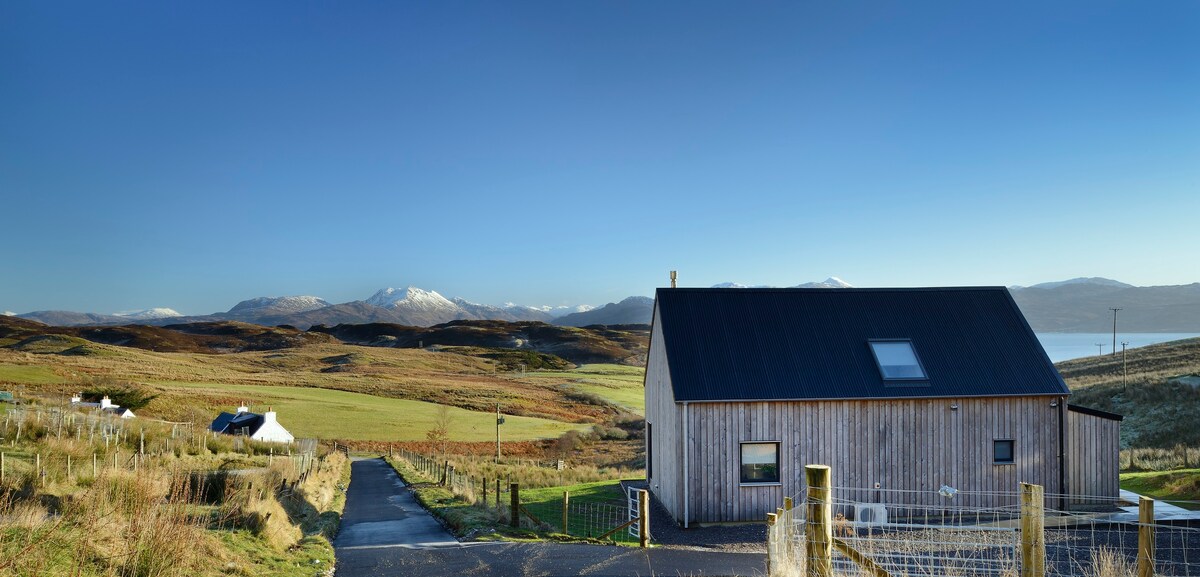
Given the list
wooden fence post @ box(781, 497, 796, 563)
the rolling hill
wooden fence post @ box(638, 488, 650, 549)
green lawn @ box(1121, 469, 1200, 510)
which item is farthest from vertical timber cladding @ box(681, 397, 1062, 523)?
the rolling hill

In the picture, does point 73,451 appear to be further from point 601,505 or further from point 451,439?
point 451,439

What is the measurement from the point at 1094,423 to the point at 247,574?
59.8 feet

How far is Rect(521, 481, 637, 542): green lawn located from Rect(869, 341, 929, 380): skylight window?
7.26 meters

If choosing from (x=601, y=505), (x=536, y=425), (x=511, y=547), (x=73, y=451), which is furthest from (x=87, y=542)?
(x=536, y=425)

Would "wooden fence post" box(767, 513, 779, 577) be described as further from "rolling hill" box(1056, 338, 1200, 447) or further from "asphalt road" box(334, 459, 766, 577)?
"rolling hill" box(1056, 338, 1200, 447)

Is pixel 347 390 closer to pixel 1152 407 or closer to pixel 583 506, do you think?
pixel 583 506

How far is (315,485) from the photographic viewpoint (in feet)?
63.4

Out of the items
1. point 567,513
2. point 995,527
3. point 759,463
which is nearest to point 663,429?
point 759,463

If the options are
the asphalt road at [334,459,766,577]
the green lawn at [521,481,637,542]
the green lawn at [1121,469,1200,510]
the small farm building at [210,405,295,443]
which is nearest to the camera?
the asphalt road at [334,459,766,577]

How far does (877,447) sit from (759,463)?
2847 millimetres

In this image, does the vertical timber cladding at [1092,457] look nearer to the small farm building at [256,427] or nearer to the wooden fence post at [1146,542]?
the wooden fence post at [1146,542]

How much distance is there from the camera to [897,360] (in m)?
17.2

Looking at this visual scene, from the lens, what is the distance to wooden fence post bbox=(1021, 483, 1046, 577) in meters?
5.65

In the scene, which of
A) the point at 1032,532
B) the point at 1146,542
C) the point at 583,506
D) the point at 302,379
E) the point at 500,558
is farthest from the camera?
the point at 302,379
